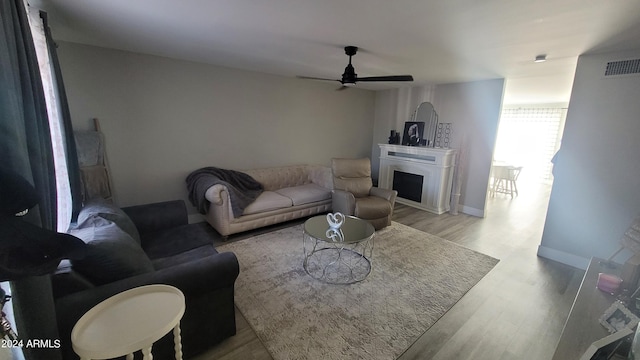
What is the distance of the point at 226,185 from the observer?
3268mm

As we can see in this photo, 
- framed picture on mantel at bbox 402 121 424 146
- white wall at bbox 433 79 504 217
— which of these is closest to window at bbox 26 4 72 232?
framed picture on mantel at bbox 402 121 424 146

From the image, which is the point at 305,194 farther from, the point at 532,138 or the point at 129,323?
the point at 532,138

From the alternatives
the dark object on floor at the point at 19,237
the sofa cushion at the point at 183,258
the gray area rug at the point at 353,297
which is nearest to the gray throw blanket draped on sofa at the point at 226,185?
the gray area rug at the point at 353,297

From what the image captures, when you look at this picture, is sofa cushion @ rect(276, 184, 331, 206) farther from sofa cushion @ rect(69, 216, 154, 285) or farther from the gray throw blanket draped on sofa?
sofa cushion @ rect(69, 216, 154, 285)

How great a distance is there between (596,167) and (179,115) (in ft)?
16.4

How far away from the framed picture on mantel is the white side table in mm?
4842

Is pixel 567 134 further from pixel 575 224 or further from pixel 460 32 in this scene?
pixel 460 32

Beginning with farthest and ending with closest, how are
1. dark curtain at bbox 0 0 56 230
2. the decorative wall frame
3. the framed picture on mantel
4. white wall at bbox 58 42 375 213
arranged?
the framed picture on mantel → the decorative wall frame → white wall at bbox 58 42 375 213 → dark curtain at bbox 0 0 56 230

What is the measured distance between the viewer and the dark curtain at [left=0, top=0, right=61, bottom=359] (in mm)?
883

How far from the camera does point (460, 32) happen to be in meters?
2.09

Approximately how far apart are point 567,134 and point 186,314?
401 cm

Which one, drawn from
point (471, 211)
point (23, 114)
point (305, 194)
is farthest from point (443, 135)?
point (23, 114)

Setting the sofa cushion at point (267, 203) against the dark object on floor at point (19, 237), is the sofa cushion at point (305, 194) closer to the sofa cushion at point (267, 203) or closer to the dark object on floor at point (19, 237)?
the sofa cushion at point (267, 203)

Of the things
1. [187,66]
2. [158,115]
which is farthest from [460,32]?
[158,115]
